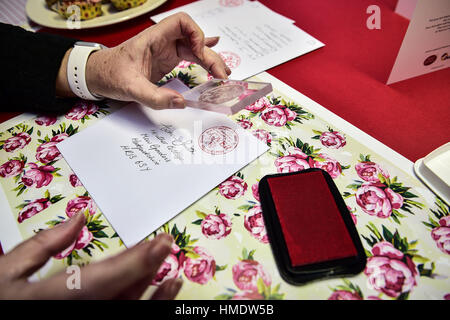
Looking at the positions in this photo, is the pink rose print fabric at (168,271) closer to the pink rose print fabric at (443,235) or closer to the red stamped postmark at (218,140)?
the red stamped postmark at (218,140)

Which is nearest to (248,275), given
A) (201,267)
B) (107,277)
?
(201,267)

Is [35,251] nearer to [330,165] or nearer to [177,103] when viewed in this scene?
[177,103]

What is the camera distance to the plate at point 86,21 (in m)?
0.83

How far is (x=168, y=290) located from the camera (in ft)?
1.25

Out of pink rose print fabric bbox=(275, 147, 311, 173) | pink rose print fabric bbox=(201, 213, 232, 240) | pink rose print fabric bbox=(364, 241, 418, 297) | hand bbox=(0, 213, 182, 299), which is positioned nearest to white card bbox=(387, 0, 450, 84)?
pink rose print fabric bbox=(275, 147, 311, 173)

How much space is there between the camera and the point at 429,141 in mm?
551

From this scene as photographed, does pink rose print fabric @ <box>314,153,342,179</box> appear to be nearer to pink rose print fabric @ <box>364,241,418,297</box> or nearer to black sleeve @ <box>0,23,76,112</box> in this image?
pink rose print fabric @ <box>364,241,418,297</box>

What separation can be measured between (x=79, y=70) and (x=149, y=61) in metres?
0.17

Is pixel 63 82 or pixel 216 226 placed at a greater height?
pixel 63 82

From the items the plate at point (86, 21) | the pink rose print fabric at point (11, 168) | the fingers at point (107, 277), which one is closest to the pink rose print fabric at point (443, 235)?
the fingers at point (107, 277)

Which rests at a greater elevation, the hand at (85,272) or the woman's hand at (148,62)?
the woman's hand at (148,62)

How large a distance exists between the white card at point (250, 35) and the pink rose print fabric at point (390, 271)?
0.51 meters

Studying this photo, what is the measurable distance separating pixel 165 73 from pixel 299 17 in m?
0.50

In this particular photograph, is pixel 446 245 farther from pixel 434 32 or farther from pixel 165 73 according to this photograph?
pixel 165 73
